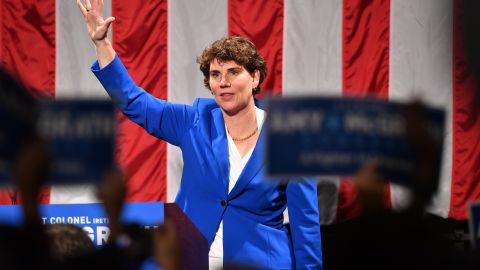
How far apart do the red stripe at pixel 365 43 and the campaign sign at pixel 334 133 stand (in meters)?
3.01

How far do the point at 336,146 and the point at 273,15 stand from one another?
301 centimetres

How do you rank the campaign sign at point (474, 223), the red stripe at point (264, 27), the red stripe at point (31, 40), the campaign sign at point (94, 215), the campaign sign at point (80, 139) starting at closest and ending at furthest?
the campaign sign at point (80, 139)
the campaign sign at point (474, 223)
the campaign sign at point (94, 215)
the red stripe at point (31, 40)
the red stripe at point (264, 27)

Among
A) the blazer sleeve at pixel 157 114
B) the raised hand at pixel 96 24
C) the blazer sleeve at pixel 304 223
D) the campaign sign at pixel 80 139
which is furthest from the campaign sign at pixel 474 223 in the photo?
the raised hand at pixel 96 24

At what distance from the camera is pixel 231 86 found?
2.32 metres

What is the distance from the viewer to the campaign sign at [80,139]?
107 cm

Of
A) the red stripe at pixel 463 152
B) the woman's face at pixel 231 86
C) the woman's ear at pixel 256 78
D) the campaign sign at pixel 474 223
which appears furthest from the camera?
the red stripe at pixel 463 152

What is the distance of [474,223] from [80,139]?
0.83 m

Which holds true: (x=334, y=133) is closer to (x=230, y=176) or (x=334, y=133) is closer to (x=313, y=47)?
(x=230, y=176)

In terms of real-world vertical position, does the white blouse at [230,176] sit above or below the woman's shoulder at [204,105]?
below

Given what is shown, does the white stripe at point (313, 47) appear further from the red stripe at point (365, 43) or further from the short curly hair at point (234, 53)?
the short curly hair at point (234, 53)

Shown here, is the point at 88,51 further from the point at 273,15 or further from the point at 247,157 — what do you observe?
the point at 247,157

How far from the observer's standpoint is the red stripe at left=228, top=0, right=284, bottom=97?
404 centimetres

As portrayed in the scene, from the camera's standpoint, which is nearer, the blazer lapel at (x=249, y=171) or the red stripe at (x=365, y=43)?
the blazer lapel at (x=249, y=171)

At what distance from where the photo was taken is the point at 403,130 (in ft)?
3.49
